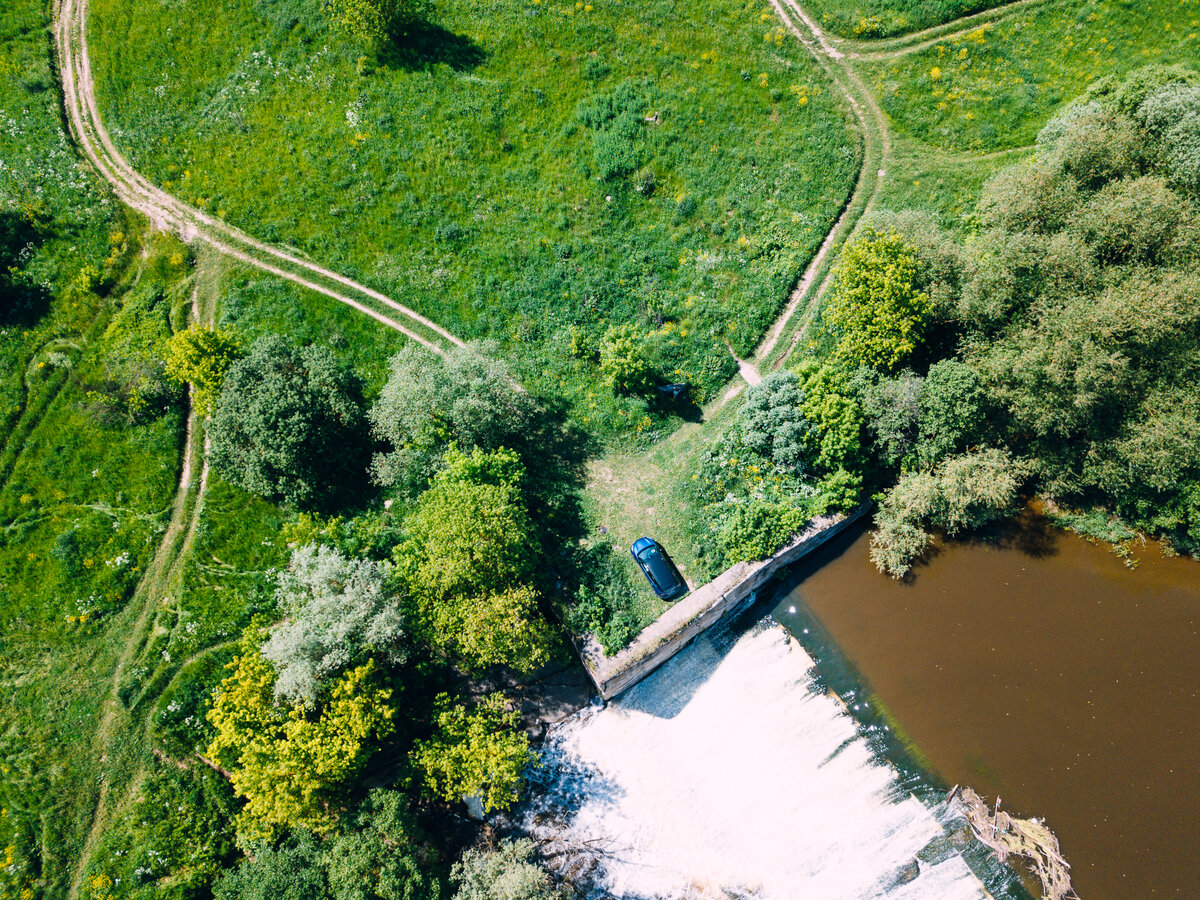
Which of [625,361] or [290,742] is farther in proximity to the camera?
[625,361]

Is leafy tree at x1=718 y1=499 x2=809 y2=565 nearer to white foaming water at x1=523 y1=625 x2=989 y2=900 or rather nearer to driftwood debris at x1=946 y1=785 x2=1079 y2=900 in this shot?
white foaming water at x1=523 y1=625 x2=989 y2=900

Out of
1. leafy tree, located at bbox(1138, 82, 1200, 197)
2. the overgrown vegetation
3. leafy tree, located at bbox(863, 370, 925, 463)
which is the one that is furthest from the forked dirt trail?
leafy tree, located at bbox(1138, 82, 1200, 197)

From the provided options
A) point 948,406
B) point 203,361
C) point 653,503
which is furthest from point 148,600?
point 948,406

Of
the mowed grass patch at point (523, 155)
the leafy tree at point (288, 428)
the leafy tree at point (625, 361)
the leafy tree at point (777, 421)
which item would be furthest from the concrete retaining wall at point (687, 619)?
the leafy tree at point (288, 428)

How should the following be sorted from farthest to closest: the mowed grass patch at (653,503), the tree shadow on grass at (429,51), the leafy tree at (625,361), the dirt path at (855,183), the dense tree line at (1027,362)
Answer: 1. the tree shadow on grass at (429,51)
2. the dirt path at (855,183)
3. the leafy tree at (625,361)
4. the mowed grass patch at (653,503)
5. the dense tree line at (1027,362)

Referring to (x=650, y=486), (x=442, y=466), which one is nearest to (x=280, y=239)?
(x=442, y=466)

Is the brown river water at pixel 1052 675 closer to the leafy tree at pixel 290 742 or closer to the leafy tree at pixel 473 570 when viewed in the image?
the leafy tree at pixel 473 570

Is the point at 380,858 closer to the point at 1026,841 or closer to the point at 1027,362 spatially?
the point at 1026,841
